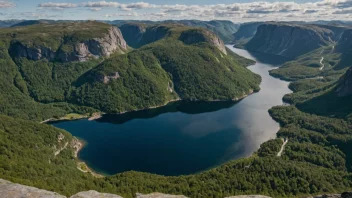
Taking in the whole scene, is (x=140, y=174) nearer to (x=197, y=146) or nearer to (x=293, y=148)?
(x=197, y=146)

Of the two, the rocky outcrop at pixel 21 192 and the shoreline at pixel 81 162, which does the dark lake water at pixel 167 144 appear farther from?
the rocky outcrop at pixel 21 192

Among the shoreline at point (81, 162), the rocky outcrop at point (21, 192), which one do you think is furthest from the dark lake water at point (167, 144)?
the rocky outcrop at point (21, 192)

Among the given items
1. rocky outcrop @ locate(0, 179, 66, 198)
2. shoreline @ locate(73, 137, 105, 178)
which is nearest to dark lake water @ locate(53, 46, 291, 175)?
shoreline @ locate(73, 137, 105, 178)

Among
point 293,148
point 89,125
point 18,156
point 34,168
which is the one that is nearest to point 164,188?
point 34,168

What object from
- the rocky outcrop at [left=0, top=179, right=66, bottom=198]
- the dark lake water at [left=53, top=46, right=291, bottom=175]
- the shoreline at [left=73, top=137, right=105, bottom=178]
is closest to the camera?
the rocky outcrop at [left=0, top=179, right=66, bottom=198]

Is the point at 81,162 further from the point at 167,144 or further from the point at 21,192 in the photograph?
the point at 21,192

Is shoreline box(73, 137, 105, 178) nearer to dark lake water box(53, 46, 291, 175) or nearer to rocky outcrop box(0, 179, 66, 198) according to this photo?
dark lake water box(53, 46, 291, 175)

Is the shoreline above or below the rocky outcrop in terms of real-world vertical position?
below

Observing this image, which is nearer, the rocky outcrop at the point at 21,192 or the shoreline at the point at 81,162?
the rocky outcrop at the point at 21,192

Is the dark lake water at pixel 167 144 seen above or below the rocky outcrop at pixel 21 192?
below

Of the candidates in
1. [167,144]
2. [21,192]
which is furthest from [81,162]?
[21,192]

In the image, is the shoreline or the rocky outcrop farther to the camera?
the shoreline

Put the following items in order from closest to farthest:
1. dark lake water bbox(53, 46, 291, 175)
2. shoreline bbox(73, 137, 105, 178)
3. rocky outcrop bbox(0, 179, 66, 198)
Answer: rocky outcrop bbox(0, 179, 66, 198), shoreline bbox(73, 137, 105, 178), dark lake water bbox(53, 46, 291, 175)
